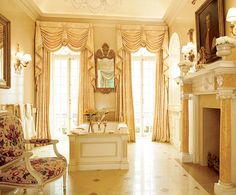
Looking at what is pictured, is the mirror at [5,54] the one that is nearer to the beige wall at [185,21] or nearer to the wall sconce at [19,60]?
the wall sconce at [19,60]

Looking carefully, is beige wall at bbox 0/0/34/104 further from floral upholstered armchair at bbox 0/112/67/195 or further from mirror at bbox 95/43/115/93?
mirror at bbox 95/43/115/93

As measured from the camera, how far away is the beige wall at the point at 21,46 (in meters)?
4.28

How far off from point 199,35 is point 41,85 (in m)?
4.14

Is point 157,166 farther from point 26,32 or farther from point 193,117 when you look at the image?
point 26,32

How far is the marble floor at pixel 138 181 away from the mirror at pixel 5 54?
207 cm

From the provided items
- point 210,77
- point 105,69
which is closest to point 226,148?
point 210,77

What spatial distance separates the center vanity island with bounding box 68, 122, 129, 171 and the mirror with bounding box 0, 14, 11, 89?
1.66m

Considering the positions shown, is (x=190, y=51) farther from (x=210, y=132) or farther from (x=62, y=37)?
(x=62, y=37)

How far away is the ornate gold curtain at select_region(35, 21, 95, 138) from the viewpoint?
5879 mm

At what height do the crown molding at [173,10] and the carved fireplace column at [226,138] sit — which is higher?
the crown molding at [173,10]

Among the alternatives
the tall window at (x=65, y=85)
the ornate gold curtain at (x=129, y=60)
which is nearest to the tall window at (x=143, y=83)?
the ornate gold curtain at (x=129, y=60)

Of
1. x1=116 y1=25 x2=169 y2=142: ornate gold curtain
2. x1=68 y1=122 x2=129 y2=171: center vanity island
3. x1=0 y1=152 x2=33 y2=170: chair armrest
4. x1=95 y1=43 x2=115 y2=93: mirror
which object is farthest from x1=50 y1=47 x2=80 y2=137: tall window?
x1=0 y1=152 x2=33 y2=170: chair armrest

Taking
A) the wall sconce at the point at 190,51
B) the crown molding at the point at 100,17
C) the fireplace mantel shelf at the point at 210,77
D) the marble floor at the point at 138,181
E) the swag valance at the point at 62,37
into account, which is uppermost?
the crown molding at the point at 100,17

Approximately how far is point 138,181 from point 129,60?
3707 millimetres
